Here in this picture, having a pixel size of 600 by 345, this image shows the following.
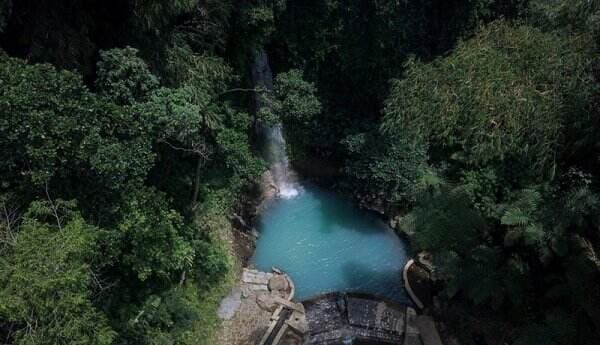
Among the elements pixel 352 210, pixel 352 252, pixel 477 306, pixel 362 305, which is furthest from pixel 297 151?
pixel 477 306

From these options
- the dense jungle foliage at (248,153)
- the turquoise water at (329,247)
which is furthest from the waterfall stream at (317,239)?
the dense jungle foliage at (248,153)

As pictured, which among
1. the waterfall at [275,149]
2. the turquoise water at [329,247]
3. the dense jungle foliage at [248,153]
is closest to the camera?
the dense jungle foliage at [248,153]

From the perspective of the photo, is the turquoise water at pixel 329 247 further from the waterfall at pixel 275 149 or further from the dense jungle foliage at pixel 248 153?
the dense jungle foliage at pixel 248 153

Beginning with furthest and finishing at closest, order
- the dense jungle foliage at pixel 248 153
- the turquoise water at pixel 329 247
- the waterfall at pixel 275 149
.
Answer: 1. the waterfall at pixel 275 149
2. the turquoise water at pixel 329 247
3. the dense jungle foliage at pixel 248 153

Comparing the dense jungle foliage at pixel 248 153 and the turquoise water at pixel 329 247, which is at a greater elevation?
the dense jungle foliage at pixel 248 153

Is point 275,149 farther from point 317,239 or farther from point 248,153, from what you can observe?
point 317,239

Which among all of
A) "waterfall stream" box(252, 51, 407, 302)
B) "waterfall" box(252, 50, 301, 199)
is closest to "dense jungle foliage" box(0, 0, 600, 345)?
"waterfall" box(252, 50, 301, 199)

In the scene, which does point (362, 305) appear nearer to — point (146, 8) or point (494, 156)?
point (494, 156)
